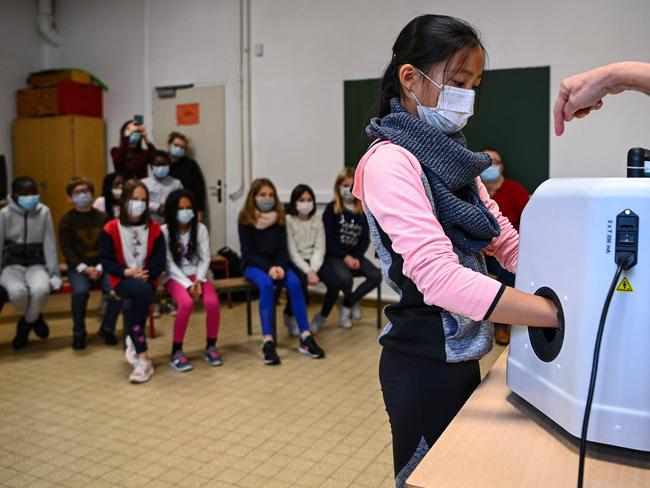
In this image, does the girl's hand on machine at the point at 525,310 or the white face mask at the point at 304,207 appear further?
the white face mask at the point at 304,207

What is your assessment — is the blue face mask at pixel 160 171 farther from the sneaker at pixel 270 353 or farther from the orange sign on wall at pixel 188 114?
the sneaker at pixel 270 353

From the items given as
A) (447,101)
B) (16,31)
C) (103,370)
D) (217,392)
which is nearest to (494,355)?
(217,392)

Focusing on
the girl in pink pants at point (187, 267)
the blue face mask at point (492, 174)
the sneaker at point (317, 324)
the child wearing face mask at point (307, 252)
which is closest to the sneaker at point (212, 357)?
the girl in pink pants at point (187, 267)

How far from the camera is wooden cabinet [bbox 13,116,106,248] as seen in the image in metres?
6.12

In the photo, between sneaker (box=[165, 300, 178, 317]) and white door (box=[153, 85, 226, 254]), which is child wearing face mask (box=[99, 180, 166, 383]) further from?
white door (box=[153, 85, 226, 254])

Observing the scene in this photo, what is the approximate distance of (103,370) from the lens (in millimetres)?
3559

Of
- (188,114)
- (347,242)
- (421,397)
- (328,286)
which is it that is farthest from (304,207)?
(421,397)

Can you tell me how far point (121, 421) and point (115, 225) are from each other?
1307 millimetres

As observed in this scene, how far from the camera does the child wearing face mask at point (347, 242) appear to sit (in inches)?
Result: 176

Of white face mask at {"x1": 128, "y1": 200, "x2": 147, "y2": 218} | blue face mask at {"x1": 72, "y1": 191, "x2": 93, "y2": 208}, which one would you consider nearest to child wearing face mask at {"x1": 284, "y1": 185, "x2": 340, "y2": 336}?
white face mask at {"x1": 128, "y1": 200, "x2": 147, "y2": 218}

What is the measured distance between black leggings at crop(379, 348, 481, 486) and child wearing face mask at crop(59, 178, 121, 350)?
3277 mm

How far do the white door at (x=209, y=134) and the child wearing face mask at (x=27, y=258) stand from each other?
1.94 m

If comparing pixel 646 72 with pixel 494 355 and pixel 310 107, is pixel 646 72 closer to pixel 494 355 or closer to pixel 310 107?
pixel 494 355

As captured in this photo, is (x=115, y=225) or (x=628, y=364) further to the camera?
(x=115, y=225)
